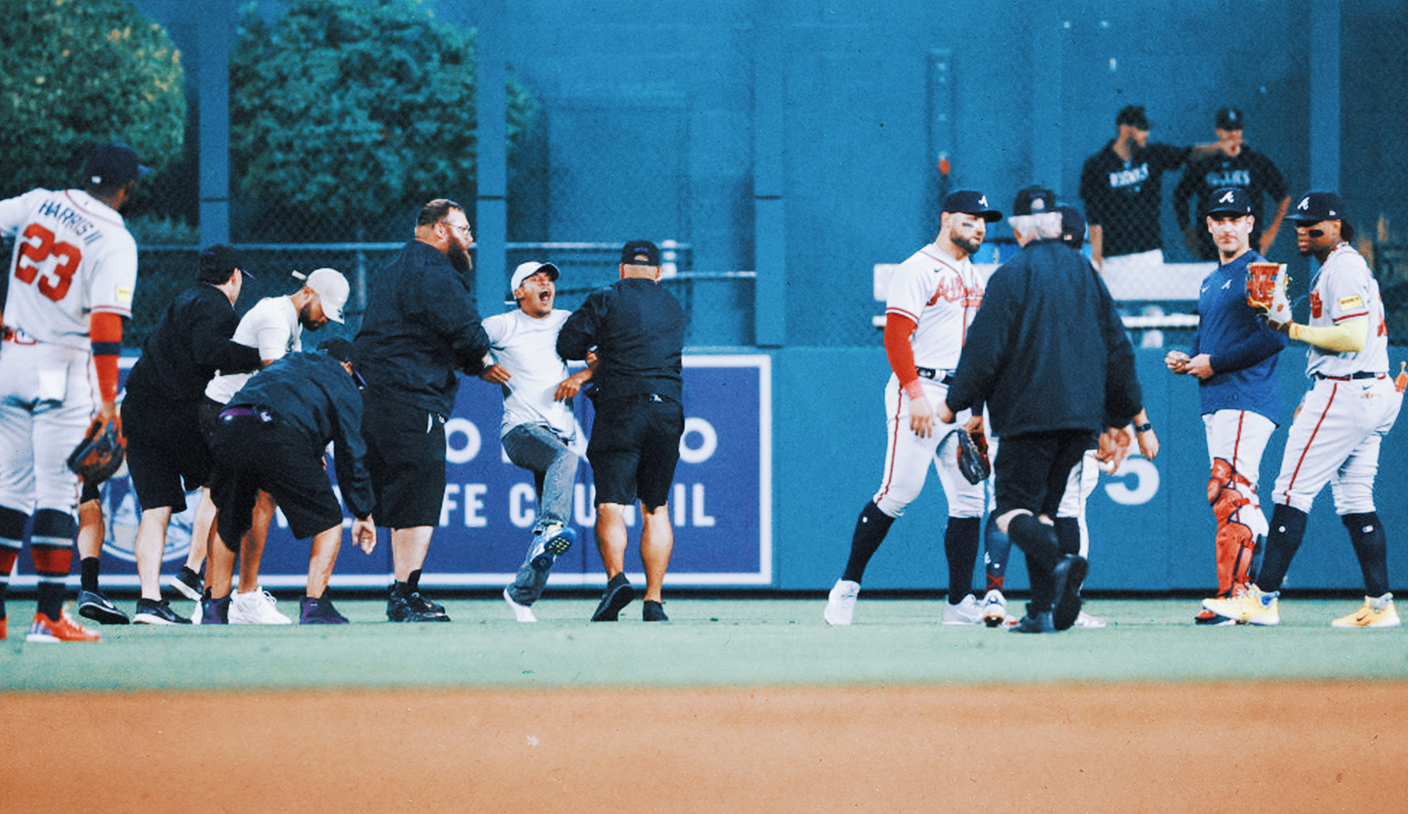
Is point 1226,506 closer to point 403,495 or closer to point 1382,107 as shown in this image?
point 403,495

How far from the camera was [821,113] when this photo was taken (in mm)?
10781

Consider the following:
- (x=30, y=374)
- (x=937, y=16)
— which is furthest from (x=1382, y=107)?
(x=30, y=374)

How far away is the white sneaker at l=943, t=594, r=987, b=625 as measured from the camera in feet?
20.7

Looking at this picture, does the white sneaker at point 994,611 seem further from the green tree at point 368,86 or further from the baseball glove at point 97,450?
the green tree at point 368,86

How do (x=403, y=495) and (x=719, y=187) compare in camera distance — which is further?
(x=719, y=187)

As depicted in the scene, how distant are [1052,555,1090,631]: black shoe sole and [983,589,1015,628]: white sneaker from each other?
3.16ft

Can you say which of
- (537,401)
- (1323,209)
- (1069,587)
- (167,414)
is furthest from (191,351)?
(1323,209)

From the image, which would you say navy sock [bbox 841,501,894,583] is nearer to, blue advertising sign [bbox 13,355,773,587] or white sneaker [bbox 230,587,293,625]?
white sneaker [bbox 230,587,293,625]

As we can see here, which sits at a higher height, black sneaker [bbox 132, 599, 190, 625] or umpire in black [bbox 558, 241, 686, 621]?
umpire in black [bbox 558, 241, 686, 621]

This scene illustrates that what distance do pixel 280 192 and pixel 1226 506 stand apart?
280 inches

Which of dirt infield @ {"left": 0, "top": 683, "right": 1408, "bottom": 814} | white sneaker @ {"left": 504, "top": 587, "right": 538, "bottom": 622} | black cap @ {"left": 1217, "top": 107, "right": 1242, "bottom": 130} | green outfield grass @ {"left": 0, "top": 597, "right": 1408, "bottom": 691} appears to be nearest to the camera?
dirt infield @ {"left": 0, "top": 683, "right": 1408, "bottom": 814}

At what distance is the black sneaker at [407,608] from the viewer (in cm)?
673

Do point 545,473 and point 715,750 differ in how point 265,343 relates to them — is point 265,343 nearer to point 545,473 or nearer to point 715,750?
point 545,473

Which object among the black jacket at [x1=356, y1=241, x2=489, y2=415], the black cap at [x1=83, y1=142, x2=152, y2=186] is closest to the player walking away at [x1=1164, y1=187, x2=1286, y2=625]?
the black jacket at [x1=356, y1=241, x2=489, y2=415]
